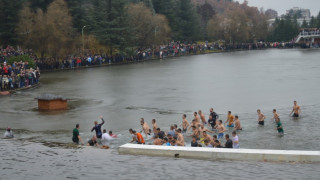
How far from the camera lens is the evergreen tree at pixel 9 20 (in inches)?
2301

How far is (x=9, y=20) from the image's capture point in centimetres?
5934

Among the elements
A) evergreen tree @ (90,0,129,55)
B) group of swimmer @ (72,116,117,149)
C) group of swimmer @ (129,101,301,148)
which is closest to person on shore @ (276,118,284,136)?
group of swimmer @ (129,101,301,148)

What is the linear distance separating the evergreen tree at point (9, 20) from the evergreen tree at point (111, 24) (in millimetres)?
11344

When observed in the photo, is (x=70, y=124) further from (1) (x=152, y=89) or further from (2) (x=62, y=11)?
(2) (x=62, y=11)

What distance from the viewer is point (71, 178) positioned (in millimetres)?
15578

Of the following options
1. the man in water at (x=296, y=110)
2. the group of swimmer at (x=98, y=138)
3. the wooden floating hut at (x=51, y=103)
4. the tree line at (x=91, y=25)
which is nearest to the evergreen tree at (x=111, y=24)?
the tree line at (x=91, y=25)

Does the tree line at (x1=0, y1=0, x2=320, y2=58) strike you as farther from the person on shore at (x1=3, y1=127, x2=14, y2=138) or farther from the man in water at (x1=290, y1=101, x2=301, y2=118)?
the man in water at (x1=290, y1=101, x2=301, y2=118)

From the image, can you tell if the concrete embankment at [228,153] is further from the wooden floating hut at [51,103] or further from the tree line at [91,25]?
the tree line at [91,25]

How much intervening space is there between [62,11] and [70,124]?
3649 cm

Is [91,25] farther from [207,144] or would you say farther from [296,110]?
[207,144]

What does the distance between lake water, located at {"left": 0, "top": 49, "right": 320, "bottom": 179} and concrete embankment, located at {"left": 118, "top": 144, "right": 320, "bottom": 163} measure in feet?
1.02

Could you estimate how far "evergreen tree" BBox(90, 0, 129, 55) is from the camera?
6594 centimetres

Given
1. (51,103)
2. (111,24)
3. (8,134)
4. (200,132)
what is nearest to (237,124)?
(200,132)

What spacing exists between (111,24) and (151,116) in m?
41.9
